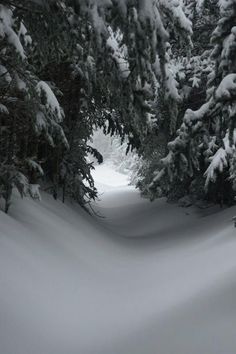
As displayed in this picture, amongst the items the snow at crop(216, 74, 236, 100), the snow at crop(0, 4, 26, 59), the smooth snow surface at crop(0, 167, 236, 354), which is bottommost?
the smooth snow surface at crop(0, 167, 236, 354)

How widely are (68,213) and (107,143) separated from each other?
7036 cm

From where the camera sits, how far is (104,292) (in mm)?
6172

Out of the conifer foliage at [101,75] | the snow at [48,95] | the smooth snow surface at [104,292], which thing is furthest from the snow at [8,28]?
the smooth snow surface at [104,292]

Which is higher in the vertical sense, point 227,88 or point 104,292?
point 227,88

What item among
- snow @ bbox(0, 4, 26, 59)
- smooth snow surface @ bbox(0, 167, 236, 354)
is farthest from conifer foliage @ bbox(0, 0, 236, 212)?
smooth snow surface @ bbox(0, 167, 236, 354)

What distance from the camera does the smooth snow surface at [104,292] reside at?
13.3 ft

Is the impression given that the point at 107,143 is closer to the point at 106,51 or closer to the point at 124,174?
the point at 124,174

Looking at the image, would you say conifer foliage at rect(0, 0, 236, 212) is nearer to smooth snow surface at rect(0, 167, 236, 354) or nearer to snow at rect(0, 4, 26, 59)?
snow at rect(0, 4, 26, 59)

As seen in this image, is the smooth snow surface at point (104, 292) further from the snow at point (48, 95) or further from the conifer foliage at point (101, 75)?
the snow at point (48, 95)

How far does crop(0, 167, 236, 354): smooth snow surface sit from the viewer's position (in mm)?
4062

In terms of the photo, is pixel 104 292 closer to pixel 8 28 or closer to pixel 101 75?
pixel 101 75

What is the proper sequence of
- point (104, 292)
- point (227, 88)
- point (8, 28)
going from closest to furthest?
1. point (8, 28)
2. point (227, 88)
3. point (104, 292)

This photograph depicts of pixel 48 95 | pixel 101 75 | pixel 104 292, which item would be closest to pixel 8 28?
pixel 101 75

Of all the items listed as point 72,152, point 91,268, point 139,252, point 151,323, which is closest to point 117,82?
point 151,323
